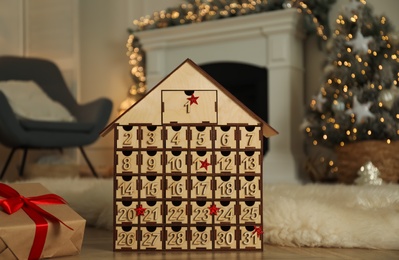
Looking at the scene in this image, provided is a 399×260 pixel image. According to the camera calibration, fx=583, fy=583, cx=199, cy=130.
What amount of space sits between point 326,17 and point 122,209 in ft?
9.08

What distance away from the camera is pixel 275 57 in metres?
3.74

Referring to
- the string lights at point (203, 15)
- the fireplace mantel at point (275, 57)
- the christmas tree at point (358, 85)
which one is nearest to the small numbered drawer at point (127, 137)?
the christmas tree at point (358, 85)

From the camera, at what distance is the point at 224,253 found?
123cm

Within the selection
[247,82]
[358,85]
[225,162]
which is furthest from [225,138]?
[247,82]

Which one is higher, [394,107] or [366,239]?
[394,107]

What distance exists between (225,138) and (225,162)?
53 millimetres

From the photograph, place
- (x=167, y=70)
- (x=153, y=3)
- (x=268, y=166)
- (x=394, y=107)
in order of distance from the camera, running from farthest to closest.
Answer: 1. (x=153, y=3)
2. (x=167, y=70)
3. (x=268, y=166)
4. (x=394, y=107)

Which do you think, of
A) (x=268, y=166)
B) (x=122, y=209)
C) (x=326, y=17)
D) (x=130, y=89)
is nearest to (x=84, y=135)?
(x=130, y=89)

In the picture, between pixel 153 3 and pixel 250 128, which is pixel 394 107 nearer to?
pixel 250 128

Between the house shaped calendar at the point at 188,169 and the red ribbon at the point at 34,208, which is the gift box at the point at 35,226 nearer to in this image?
the red ribbon at the point at 34,208

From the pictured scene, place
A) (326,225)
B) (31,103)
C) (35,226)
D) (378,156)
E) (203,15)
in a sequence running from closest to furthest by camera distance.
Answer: (35,226) → (326,225) → (378,156) → (31,103) → (203,15)

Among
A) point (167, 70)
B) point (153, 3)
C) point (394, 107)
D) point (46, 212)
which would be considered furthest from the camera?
point (153, 3)

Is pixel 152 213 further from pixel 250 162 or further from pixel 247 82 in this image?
pixel 247 82

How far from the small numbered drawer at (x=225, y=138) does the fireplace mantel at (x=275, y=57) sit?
88.6 inches
